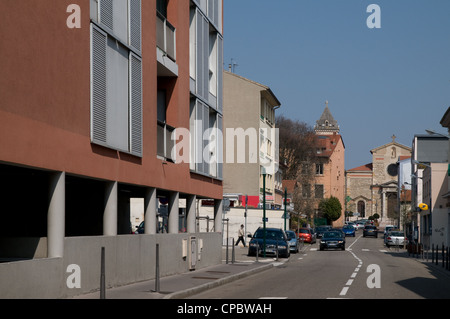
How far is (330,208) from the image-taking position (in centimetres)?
11888

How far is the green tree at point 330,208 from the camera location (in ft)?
389

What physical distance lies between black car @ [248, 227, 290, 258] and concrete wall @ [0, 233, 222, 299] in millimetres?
14637

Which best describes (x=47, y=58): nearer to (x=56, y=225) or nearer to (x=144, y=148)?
(x=56, y=225)

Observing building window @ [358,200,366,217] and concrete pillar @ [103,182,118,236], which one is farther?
building window @ [358,200,366,217]

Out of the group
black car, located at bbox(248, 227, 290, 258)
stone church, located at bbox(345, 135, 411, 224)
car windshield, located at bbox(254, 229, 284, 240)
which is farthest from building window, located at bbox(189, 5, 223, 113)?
stone church, located at bbox(345, 135, 411, 224)

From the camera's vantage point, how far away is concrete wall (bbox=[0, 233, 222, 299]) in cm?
1156

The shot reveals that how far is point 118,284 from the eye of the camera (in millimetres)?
16562

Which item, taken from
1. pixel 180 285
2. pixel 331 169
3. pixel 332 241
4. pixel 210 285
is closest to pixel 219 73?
pixel 210 285

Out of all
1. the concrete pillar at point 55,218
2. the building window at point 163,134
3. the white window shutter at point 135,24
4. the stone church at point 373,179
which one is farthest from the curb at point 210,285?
the stone church at point 373,179

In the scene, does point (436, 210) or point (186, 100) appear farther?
point (436, 210)

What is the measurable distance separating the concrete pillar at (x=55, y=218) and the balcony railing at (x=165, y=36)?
8397mm

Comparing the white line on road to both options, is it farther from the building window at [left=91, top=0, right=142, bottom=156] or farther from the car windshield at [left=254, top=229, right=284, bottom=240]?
the car windshield at [left=254, top=229, right=284, bottom=240]
